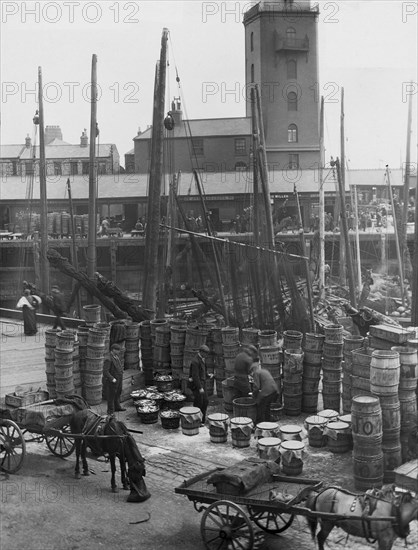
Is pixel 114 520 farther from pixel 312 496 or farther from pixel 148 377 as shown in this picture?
pixel 148 377

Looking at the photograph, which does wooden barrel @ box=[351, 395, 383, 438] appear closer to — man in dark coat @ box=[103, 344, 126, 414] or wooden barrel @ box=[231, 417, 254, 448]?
wooden barrel @ box=[231, 417, 254, 448]

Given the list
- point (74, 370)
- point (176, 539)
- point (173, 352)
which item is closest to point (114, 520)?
point (176, 539)

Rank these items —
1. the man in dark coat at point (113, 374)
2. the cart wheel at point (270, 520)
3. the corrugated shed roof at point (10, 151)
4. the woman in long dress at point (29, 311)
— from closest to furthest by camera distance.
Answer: the cart wheel at point (270, 520)
the man in dark coat at point (113, 374)
the woman in long dress at point (29, 311)
the corrugated shed roof at point (10, 151)

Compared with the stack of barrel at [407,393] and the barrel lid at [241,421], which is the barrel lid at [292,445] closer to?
the barrel lid at [241,421]

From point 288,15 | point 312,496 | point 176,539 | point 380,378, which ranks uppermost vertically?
point 288,15

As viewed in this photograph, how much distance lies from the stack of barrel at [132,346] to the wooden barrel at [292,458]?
5.47m

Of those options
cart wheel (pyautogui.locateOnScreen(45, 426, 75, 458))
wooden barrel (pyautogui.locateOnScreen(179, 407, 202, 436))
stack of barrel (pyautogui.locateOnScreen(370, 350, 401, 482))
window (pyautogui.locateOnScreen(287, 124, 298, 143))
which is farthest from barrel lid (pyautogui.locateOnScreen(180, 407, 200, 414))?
window (pyautogui.locateOnScreen(287, 124, 298, 143))

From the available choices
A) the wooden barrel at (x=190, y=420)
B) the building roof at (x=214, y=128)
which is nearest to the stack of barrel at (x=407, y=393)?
the wooden barrel at (x=190, y=420)

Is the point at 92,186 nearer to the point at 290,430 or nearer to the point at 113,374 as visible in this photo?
the point at 113,374

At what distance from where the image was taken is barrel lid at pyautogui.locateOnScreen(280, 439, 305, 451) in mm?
9837

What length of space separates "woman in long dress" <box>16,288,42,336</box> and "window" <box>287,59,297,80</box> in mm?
48307

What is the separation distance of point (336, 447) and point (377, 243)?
35.1 m

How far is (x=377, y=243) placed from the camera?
44375 mm

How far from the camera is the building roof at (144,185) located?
1877 inches
